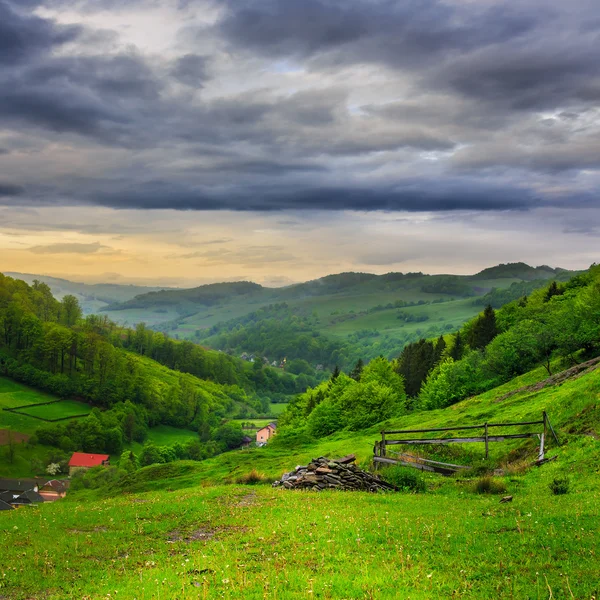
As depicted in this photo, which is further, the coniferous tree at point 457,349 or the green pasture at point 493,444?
the coniferous tree at point 457,349

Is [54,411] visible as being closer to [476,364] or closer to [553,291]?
[476,364]

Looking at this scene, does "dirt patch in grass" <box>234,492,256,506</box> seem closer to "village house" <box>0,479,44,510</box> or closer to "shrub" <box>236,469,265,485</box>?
"shrub" <box>236,469,265,485</box>

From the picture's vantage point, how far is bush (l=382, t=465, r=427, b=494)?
25859 mm

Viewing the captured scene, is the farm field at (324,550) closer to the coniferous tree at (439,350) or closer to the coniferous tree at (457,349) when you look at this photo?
the coniferous tree at (457,349)

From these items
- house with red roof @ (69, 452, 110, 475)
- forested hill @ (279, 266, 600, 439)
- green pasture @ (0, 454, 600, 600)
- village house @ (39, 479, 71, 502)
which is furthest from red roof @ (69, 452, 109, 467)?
green pasture @ (0, 454, 600, 600)

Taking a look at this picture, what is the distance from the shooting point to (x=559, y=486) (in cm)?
2000

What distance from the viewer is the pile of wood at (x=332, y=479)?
2697 cm

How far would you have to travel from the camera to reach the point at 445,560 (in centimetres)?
1248

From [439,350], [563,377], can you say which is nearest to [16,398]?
[439,350]

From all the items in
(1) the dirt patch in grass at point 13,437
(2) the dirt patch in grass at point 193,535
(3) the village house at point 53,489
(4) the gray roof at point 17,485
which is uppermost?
(2) the dirt patch in grass at point 193,535

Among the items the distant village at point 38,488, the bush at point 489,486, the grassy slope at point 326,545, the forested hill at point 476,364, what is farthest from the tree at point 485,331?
the distant village at point 38,488

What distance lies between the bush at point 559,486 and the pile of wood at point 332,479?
8315 millimetres

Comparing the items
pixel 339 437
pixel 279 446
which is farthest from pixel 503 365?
pixel 279 446

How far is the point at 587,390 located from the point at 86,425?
177803 mm
